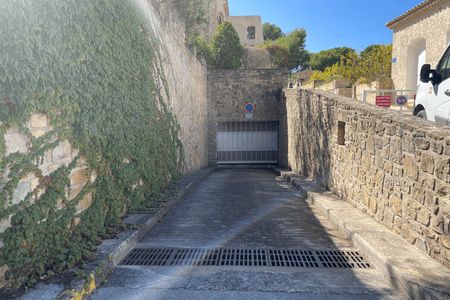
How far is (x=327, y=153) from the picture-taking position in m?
6.89

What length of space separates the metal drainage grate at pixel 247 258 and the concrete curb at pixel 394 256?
7.9 inches

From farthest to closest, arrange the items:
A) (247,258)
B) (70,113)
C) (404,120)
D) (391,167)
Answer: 1. (391,167)
2. (404,120)
3. (247,258)
4. (70,113)

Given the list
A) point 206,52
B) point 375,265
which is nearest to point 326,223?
point 375,265

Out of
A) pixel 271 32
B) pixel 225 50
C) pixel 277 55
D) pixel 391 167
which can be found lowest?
pixel 391 167

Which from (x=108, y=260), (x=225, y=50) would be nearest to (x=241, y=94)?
(x=225, y=50)

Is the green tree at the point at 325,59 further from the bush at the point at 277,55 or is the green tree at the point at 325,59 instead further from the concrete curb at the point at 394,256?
the concrete curb at the point at 394,256

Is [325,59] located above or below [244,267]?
above

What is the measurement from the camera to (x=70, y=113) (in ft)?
10.2

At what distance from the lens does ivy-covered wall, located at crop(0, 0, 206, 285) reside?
244 centimetres

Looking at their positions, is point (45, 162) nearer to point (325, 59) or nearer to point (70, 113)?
point (70, 113)

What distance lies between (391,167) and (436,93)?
1568 millimetres

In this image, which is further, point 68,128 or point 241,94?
point 241,94

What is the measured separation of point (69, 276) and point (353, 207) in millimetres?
4004

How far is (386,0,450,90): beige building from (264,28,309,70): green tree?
19.6 m
